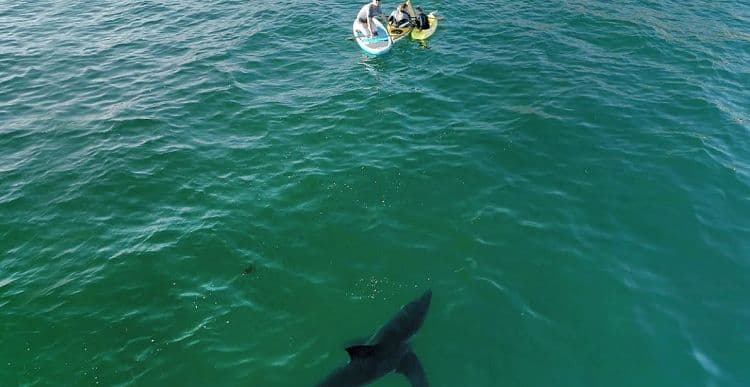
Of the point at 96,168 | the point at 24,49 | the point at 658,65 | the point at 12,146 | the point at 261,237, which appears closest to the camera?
the point at 261,237

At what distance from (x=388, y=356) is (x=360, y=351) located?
1.01 metres

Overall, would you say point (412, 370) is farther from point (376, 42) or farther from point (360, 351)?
point (376, 42)

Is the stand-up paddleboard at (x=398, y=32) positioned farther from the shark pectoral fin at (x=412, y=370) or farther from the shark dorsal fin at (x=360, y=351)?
the shark dorsal fin at (x=360, y=351)

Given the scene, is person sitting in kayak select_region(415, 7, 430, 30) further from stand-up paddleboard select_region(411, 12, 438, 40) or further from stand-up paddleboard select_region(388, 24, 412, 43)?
stand-up paddleboard select_region(388, 24, 412, 43)

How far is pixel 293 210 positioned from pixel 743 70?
77.5 feet

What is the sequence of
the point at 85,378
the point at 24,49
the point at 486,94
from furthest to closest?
the point at 24,49
the point at 486,94
the point at 85,378

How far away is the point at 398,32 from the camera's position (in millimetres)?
30359

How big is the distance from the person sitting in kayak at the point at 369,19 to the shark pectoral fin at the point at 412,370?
2085cm

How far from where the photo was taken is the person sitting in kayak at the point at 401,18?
30281 mm

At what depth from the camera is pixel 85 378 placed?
13445 mm

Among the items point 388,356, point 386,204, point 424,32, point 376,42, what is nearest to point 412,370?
point 388,356

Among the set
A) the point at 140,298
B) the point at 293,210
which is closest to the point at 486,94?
the point at 293,210

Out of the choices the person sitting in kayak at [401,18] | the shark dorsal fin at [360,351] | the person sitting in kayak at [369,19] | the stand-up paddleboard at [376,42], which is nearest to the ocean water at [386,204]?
the stand-up paddleboard at [376,42]

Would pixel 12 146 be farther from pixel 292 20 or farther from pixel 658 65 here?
pixel 658 65
